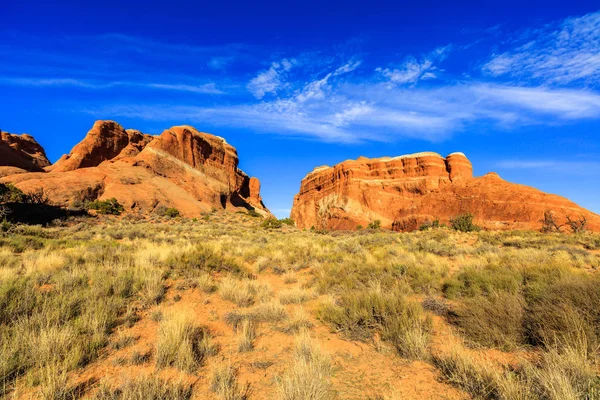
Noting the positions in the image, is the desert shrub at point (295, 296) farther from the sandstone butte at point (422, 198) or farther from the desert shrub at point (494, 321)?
the sandstone butte at point (422, 198)

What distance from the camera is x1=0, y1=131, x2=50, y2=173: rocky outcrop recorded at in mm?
37688

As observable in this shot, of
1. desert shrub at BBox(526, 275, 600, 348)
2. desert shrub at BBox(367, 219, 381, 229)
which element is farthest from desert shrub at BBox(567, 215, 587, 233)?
desert shrub at BBox(526, 275, 600, 348)

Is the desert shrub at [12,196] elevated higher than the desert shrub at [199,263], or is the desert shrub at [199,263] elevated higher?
the desert shrub at [12,196]

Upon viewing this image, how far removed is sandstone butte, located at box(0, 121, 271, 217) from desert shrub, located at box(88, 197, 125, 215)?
5.06ft

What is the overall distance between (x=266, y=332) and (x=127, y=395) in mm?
2308

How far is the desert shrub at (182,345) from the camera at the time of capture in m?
3.45

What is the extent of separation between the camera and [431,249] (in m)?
11.9

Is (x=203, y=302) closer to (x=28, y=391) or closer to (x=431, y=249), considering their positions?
(x=28, y=391)

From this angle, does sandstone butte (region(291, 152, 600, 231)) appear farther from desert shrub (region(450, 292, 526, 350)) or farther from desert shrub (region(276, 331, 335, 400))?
desert shrub (region(276, 331, 335, 400))

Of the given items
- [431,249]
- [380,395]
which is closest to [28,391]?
[380,395]

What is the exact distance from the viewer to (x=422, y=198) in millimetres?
43312

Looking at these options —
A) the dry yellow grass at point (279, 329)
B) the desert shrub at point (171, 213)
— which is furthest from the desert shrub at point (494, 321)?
the desert shrub at point (171, 213)

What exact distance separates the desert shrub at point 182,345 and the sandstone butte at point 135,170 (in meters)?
31.7

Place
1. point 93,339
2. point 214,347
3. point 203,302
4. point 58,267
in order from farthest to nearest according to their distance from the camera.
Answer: point 58,267
point 203,302
point 214,347
point 93,339
